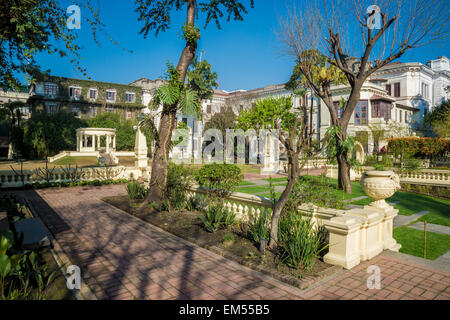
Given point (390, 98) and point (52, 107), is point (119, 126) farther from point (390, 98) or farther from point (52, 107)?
point (390, 98)

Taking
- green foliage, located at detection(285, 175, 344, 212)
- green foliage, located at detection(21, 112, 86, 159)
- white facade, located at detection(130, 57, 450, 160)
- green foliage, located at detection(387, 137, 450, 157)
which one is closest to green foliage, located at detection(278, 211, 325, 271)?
green foliage, located at detection(285, 175, 344, 212)

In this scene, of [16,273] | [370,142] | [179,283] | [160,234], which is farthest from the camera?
[370,142]

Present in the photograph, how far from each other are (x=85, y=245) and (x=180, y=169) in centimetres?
464

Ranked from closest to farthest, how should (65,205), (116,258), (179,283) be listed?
(179,283) → (116,258) → (65,205)

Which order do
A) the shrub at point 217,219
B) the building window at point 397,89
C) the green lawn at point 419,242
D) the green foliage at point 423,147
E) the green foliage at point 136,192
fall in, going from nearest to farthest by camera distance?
the green lawn at point 419,242, the shrub at point 217,219, the green foliage at point 136,192, the green foliage at point 423,147, the building window at point 397,89

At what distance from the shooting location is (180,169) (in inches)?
392

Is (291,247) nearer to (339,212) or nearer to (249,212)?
(339,212)

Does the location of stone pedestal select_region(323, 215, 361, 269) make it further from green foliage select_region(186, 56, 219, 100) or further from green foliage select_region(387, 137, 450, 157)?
green foliage select_region(186, 56, 219, 100)

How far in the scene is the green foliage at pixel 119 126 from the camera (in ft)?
135

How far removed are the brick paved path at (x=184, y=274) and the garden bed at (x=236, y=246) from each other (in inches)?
4.9

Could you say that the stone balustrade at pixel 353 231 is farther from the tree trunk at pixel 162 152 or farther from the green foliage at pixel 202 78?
the green foliage at pixel 202 78

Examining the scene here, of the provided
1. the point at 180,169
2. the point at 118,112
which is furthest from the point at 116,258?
the point at 118,112

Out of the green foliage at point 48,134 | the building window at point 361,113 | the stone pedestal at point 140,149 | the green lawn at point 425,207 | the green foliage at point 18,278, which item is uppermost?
the building window at point 361,113

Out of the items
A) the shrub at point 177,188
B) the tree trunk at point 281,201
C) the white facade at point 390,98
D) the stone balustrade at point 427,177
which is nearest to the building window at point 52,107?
the white facade at point 390,98
